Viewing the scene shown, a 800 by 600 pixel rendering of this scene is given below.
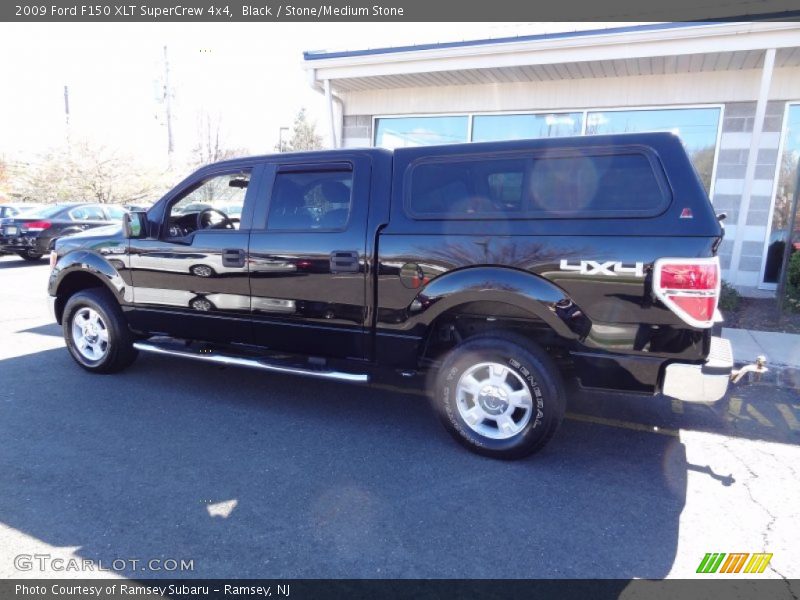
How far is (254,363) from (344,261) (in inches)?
45.3

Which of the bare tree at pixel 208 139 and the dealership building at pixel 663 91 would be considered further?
the bare tree at pixel 208 139

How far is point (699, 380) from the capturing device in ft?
9.72

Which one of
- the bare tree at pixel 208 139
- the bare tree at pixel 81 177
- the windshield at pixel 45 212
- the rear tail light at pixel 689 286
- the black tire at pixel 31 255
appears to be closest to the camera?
the rear tail light at pixel 689 286

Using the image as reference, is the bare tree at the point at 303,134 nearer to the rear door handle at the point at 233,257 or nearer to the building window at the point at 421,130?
the building window at the point at 421,130

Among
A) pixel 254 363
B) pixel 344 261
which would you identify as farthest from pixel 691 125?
pixel 254 363

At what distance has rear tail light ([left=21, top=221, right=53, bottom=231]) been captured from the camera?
12.0m

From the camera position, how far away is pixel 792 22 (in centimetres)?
663

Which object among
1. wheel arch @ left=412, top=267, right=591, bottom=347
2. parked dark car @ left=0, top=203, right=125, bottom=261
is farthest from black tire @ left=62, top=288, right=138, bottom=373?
parked dark car @ left=0, top=203, right=125, bottom=261

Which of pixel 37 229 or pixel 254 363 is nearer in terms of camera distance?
pixel 254 363

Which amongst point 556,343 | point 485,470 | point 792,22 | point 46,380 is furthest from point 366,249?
point 792,22

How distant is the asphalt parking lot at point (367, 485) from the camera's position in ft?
8.07

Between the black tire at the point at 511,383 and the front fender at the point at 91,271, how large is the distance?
312 centimetres

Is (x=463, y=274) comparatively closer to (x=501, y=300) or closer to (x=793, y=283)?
(x=501, y=300)

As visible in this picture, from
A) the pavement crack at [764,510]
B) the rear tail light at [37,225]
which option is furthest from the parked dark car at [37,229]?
the pavement crack at [764,510]
